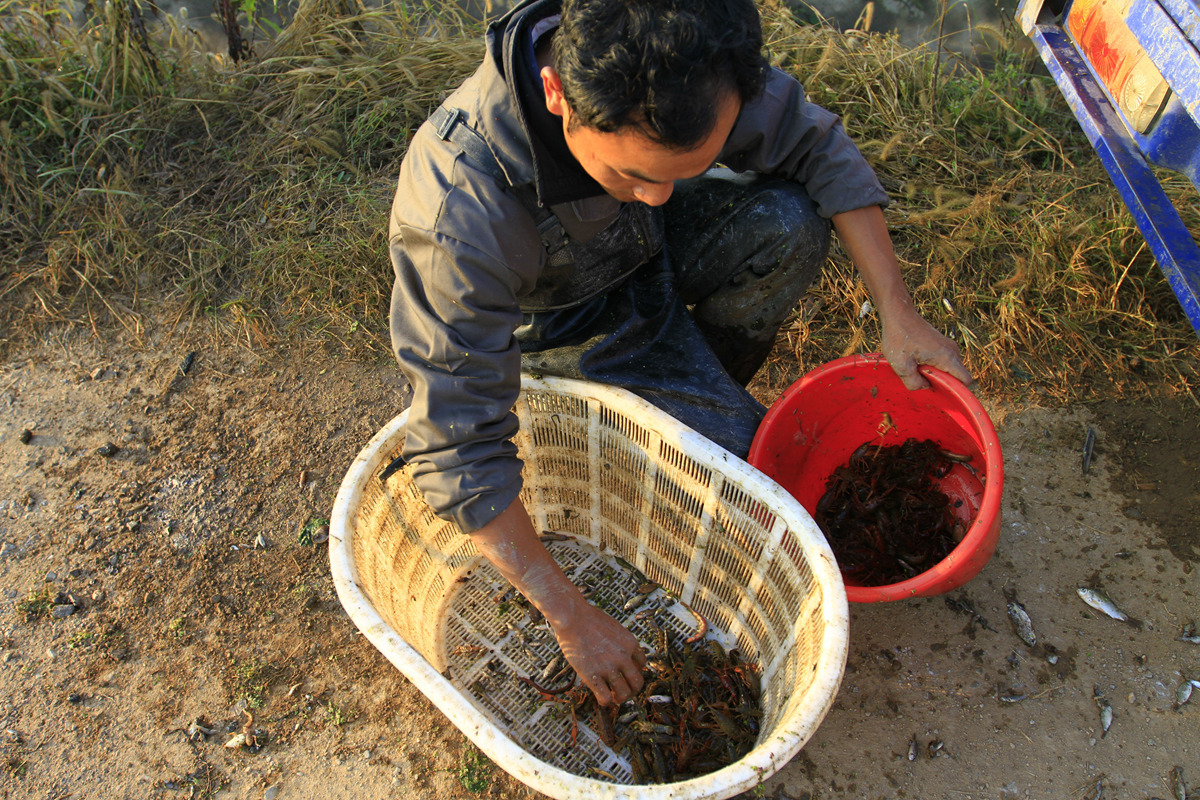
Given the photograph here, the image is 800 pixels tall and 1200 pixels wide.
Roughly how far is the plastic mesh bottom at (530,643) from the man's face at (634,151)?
4.43ft

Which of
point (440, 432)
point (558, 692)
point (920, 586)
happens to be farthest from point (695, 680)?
point (440, 432)

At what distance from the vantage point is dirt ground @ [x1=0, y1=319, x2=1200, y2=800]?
2.12m

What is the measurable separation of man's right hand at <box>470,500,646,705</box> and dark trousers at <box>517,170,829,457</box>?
598 millimetres

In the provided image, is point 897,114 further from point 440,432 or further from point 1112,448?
point 440,432

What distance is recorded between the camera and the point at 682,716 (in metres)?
2.08

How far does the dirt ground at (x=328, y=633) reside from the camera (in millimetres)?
2123

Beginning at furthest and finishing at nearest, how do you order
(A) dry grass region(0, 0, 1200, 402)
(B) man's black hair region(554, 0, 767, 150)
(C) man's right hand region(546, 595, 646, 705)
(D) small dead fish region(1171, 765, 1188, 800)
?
(A) dry grass region(0, 0, 1200, 402) → (D) small dead fish region(1171, 765, 1188, 800) → (C) man's right hand region(546, 595, 646, 705) → (B) man's black hair region(554, 0, 767, 150)

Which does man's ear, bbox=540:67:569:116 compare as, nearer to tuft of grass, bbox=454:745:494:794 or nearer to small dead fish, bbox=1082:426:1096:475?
tuft of grass, bbox=454:745:494:794

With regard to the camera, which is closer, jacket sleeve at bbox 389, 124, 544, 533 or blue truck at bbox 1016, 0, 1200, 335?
jacket sleeve at bbox 389, 124, 544, 533

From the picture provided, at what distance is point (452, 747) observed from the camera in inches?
85.7

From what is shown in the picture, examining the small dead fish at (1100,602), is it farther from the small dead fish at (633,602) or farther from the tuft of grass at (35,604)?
the tuft of grass at (35,604)

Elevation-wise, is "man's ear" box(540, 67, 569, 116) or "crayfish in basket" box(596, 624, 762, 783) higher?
"man's ear" box(540, 67, 569, 116)

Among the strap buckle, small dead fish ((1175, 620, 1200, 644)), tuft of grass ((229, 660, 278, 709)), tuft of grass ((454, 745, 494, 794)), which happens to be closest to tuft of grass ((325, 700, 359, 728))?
tuft of grass ((229, 660, 278, 709))

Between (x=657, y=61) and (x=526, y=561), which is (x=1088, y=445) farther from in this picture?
(x=657, y=61)
